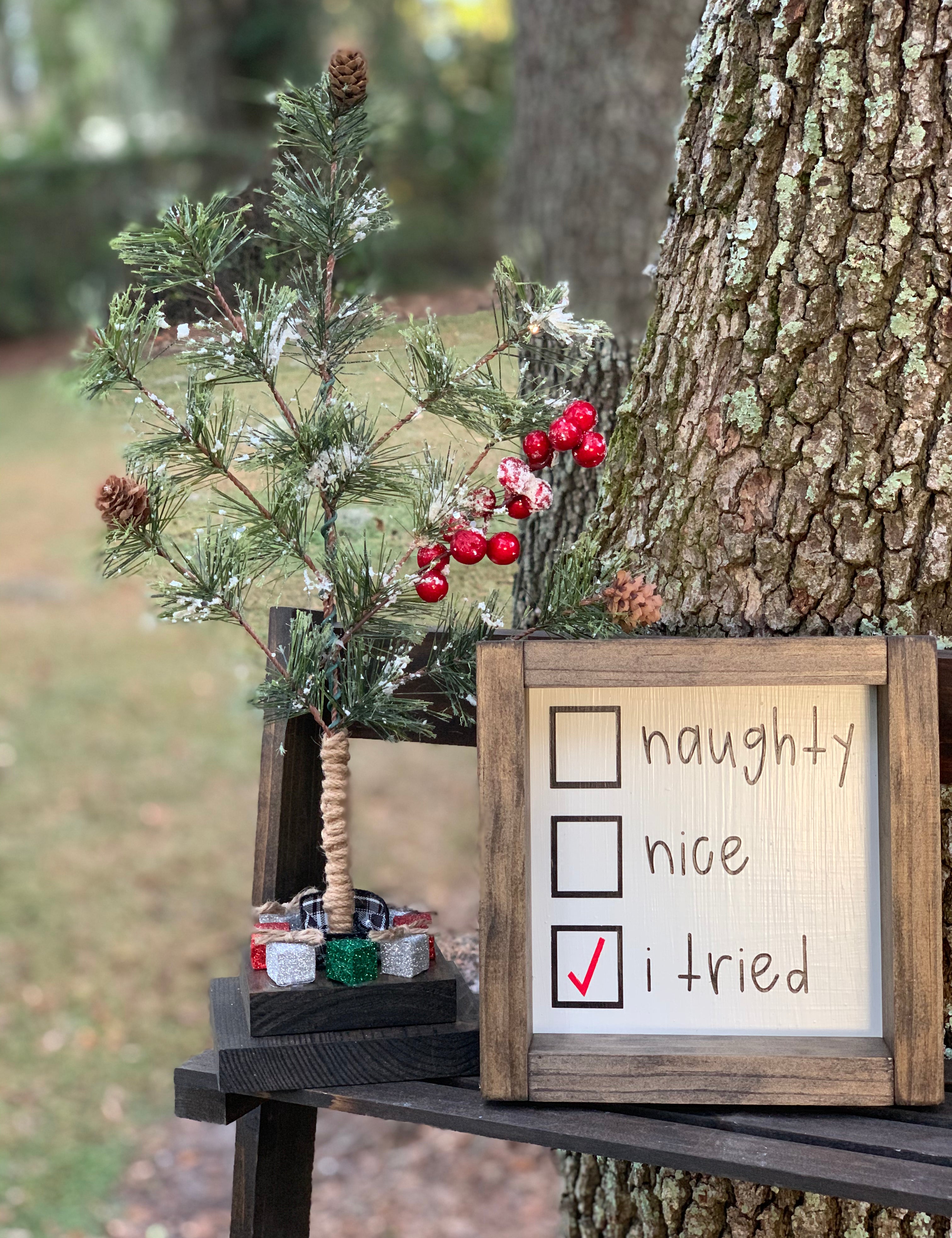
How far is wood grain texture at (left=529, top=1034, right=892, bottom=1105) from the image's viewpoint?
2.69 feet

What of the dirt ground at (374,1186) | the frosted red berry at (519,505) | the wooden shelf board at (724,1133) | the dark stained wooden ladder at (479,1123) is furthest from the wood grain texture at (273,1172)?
the dirt ground at (374,1186)

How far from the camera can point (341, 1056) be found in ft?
2.82

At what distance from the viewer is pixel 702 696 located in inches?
33.5

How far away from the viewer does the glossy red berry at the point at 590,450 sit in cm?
87

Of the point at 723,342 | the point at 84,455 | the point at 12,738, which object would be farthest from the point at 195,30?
the point at 723,342

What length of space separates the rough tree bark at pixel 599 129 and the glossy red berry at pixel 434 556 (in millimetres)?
2210

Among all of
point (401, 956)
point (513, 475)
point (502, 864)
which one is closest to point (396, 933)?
point (401, 956)

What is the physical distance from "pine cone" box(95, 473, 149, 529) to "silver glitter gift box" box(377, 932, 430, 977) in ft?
1.19

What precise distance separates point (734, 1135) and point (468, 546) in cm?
44

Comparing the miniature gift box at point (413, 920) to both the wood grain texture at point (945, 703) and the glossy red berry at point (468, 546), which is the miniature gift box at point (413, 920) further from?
the wood grain texture at point (945, 703)

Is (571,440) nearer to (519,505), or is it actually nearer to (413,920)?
(519,505)

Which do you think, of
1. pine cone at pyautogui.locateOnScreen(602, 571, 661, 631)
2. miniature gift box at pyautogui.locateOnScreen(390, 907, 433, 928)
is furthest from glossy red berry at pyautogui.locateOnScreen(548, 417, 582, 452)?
miniature gift box at pyautogui.locateOnScreen(390, 907, 433, 928)

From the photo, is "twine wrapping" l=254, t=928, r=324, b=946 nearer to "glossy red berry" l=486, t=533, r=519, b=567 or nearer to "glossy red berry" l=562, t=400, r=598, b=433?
"glossy red berry" l=486, t=533, r=519, b=567

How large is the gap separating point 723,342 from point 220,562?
46 cm
